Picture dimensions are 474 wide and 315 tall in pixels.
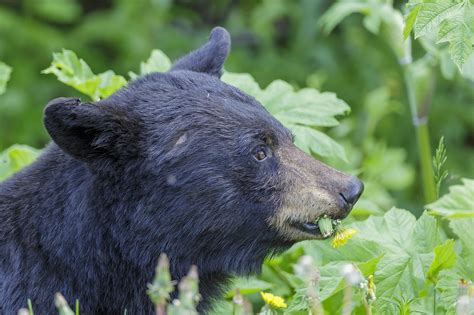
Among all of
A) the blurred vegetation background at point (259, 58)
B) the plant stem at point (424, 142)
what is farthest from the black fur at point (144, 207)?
the blurred vegetation background at point (259, 58)

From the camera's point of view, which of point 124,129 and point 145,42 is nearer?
point 124,129

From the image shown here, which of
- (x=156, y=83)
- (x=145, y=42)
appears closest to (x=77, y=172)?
(x=156, y=83)

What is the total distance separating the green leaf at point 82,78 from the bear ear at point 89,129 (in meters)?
0.85

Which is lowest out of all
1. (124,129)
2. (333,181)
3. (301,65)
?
(301,65)

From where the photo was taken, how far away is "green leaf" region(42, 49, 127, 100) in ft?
14.2

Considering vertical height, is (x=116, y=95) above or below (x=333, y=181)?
above

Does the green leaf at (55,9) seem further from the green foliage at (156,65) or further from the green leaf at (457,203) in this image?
the green leaf at (457,203)

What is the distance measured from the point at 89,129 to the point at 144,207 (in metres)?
0.35

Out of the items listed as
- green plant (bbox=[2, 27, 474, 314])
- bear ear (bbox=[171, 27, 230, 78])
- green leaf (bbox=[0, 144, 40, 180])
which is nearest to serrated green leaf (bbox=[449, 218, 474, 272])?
green plant (bbox=[2, 27, 474, 314])

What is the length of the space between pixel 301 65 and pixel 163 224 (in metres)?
5.84

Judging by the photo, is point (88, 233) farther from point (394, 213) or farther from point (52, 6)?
point (52, 6)

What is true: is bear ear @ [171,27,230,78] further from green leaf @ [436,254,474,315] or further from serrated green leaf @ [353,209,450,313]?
green leaf @ [436,254,474,315]

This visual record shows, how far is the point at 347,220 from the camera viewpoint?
405 cm

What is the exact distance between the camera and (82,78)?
4.43 m
